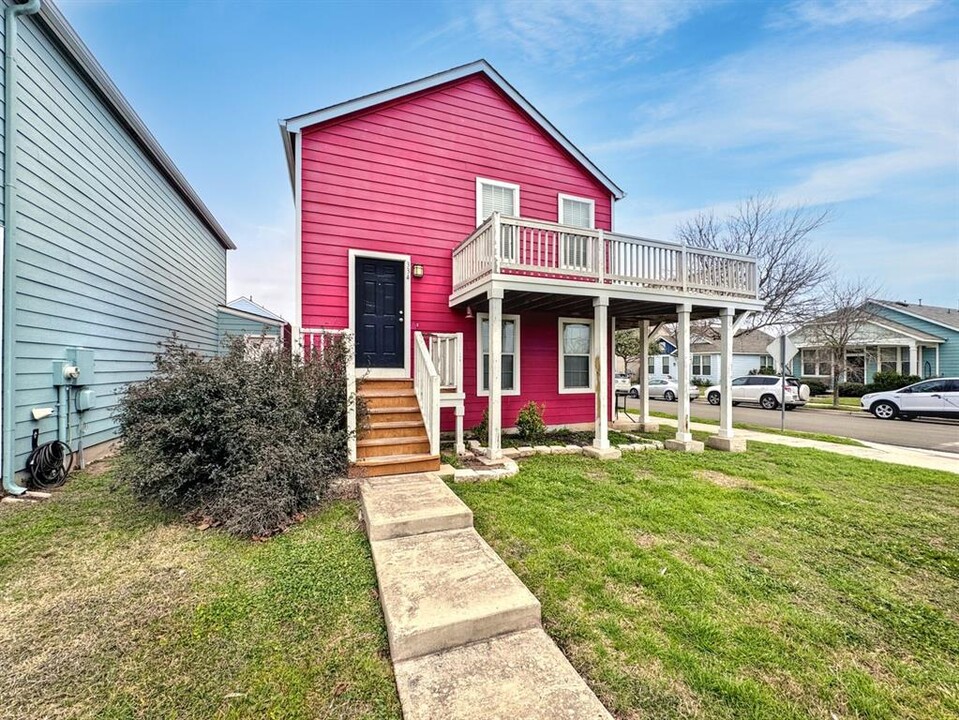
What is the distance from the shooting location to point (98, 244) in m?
6.34

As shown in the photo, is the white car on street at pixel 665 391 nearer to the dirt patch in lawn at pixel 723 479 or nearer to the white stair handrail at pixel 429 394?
the dirt patch in lawn at pixel 723 479

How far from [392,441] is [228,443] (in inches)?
71.5

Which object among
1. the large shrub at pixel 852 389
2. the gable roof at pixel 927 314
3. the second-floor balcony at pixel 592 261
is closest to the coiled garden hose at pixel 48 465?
the second-floor balcony at pixel 592 261

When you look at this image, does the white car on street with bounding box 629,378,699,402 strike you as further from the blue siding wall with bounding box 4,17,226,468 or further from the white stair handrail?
the blue siding wall with bounding box 4,17,226,468

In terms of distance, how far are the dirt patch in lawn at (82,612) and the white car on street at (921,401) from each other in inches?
801

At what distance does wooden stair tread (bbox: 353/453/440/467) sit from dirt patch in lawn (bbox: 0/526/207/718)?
71.5 inches

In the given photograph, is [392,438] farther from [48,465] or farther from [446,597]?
[48,465]

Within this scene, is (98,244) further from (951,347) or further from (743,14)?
(951,347)

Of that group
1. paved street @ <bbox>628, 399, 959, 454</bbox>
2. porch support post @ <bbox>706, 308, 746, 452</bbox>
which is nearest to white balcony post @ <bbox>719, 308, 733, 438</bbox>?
porch support post @ <bbox>706, 308, 746, 452</bbox>

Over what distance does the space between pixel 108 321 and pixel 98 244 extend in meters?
1.23

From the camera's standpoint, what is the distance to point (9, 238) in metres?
4.50

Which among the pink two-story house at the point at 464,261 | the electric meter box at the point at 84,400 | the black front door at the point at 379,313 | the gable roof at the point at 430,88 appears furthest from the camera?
the black front door at the point at 379,313

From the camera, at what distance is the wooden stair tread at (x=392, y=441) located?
5031 mm

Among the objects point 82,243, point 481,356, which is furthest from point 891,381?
point 82,243
